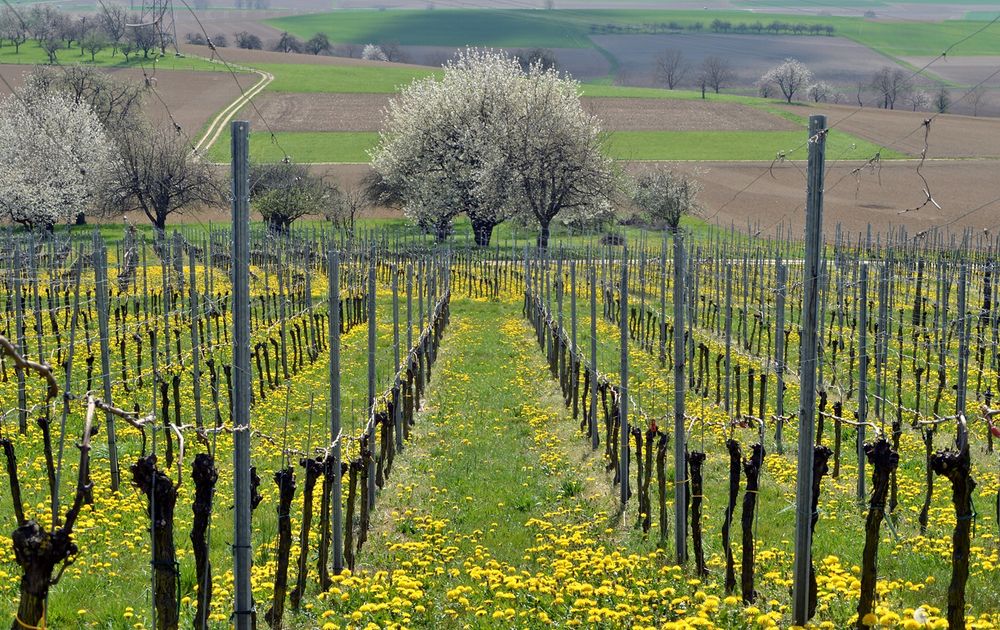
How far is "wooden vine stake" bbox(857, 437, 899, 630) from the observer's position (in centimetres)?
696

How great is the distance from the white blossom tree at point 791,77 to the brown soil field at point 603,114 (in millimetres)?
15752

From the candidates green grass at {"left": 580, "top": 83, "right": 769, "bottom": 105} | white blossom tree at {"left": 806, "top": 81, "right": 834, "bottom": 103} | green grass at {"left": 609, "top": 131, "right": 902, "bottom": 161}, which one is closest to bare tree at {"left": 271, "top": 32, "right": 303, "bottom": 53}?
green grass at {"left": 580, "top": 83, "right": 769, "bottom": 105}

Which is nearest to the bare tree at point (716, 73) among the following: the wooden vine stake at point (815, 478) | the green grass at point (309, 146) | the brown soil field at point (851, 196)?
the brown soil field at point (851, 196)

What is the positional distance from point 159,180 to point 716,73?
8347 centimetres

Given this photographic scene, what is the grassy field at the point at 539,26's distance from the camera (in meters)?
128

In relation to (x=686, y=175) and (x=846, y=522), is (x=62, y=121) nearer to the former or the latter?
(x=686, y=175)

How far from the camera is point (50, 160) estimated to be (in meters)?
50.8

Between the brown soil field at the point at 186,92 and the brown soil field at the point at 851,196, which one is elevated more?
the brown soil field at the point at 186,92

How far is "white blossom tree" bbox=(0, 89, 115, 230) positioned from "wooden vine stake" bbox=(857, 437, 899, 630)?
44558mm

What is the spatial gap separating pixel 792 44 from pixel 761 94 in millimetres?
18877

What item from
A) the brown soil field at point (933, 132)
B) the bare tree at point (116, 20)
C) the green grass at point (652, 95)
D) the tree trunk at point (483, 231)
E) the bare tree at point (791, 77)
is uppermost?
the bare tree at point (791, 77)

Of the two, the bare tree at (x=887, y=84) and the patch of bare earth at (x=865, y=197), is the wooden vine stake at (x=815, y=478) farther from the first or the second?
the bare tree at (x=887, y=84)

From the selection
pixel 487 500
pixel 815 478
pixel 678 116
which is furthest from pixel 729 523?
pixel 678 116

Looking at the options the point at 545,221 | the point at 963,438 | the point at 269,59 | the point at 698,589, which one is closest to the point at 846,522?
the point at 698,589
